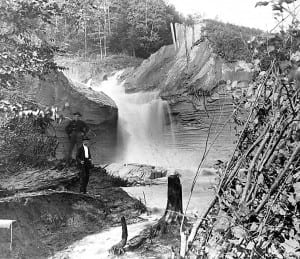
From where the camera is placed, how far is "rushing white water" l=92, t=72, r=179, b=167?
1505 centimetres

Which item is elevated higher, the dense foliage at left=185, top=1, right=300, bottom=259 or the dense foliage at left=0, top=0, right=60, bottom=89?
the dense foliage at left=0, top=0, right=60, bottom=89

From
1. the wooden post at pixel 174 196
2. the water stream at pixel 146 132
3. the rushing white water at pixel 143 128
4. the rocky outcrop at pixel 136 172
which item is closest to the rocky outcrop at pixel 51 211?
the wooden post at pixel 174 196

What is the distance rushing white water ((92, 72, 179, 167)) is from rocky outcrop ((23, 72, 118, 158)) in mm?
494

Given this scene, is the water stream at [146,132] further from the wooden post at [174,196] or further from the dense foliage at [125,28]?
the wooden post at [174,196]

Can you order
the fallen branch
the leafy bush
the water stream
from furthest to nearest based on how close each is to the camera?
1. the water stream
2. the leafy bush
3. the fallen branch

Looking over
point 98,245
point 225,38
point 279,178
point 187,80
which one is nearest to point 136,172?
point 187,80

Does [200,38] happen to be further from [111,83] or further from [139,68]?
[111,83]

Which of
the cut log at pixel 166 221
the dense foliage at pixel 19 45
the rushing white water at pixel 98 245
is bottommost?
the rushing white water at pixel 98 245

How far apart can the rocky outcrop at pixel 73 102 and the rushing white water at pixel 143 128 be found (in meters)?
0.49

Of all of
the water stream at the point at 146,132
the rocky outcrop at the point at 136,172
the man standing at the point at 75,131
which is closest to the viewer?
the rocky outcrop at the point at 136,172

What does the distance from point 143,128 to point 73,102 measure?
2761 millimetres

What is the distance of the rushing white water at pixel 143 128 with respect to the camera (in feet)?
49.4

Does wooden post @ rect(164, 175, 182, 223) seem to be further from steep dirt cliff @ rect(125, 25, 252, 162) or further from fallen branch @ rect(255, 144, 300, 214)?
steep dirt cliff @ rect(125, 25, 252, 162)

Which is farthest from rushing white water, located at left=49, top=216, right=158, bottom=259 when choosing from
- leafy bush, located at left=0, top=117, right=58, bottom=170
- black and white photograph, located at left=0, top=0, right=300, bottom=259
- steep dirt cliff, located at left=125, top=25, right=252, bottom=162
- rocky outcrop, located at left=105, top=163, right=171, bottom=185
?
steep dirt cliff, located at left=125, top=25, right=252, bottom=162
